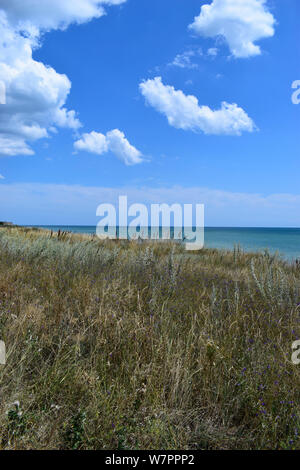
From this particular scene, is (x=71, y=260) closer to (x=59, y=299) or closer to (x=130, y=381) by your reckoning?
(x=59, y=299)

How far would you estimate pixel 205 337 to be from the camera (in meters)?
3.24

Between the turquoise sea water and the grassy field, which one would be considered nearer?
the grassy field
